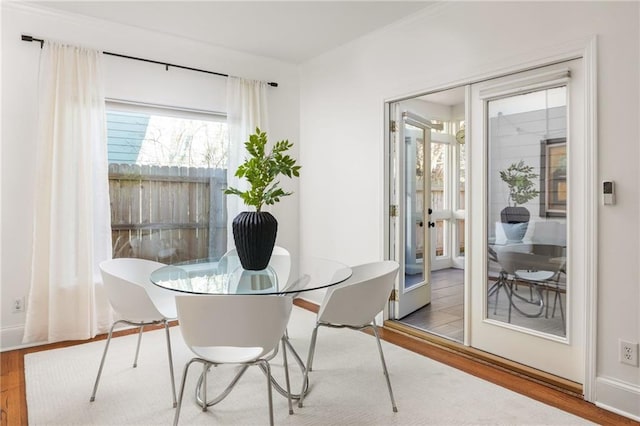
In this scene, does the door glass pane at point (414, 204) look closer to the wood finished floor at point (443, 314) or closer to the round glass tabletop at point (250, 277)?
the wood finished floor at point (443, 314)

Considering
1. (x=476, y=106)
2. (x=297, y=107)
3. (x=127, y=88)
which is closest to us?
(x=476, y=106)

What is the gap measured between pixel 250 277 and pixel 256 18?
2343 millimetres

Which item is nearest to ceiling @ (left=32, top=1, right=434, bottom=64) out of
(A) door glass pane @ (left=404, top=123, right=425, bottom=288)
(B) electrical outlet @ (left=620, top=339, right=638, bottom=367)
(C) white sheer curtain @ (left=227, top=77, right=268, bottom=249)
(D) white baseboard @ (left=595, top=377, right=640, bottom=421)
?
(C) white sheer curtain @ (left=227, top=77, right=268, bottom=249)

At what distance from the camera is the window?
12.5ft

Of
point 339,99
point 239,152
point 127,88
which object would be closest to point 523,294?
point 339,99

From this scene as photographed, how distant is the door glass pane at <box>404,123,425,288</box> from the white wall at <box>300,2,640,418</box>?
33cm

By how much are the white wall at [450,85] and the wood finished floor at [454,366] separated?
0.15m

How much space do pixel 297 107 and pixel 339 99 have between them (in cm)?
74

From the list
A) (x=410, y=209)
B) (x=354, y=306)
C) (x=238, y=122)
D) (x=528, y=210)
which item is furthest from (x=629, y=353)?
(x=238, y=122)

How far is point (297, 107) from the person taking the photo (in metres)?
4.83

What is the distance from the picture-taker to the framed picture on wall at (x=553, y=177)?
103 inches

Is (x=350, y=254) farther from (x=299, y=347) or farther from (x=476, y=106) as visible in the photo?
(x=476, y=106)

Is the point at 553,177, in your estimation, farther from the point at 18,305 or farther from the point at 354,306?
the point at 18,305

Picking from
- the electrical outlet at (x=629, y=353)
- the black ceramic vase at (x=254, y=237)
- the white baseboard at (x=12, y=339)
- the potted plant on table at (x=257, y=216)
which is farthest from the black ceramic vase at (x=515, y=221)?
the white baseboard at (x=12, y=339)
